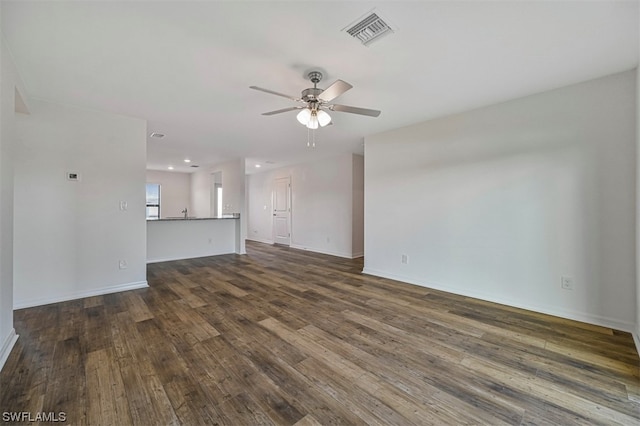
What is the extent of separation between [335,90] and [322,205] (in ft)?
A: 15.1

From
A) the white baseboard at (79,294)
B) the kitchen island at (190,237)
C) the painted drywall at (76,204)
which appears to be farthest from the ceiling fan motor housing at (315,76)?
the kitchen island at (190,237)

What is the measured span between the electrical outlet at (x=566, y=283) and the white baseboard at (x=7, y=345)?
491cm

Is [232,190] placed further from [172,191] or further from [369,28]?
[369,28]

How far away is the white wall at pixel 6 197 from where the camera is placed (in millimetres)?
1856

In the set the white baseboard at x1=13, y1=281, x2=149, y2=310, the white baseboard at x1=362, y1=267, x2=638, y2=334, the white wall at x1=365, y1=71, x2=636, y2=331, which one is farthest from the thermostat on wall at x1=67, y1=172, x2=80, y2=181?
the white baseboard at x1=362, y1=267, x2=638, y2=334

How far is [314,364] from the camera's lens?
6.20 feet

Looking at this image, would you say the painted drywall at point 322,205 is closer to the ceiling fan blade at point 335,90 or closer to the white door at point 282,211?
the white door at point 282,211

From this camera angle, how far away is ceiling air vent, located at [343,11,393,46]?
5.56ft

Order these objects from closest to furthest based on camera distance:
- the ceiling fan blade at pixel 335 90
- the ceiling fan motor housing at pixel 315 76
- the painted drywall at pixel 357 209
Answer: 1. the ceiling fan blade at pixel 335 90
2. the ceiling fan motor housing at pixel 315 76
3. the painted drywall at pixel 357 209

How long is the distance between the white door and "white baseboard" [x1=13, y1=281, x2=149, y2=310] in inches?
170

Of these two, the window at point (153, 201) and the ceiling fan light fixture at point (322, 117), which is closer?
the ceiling fan light fixture at point (322, 117)

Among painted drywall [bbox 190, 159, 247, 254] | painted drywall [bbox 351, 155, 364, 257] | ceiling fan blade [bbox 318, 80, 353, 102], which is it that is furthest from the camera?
painted drywall [bbox 190, 159, 247, 254]

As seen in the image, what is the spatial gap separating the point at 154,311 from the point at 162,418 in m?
1.76

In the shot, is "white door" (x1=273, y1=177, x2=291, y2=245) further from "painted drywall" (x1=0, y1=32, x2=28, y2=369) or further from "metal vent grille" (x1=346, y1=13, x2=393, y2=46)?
"metal vent grille" (x1=346, y1=13, x2=393, y2=46)
